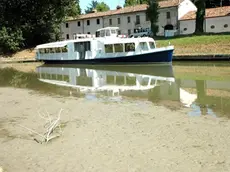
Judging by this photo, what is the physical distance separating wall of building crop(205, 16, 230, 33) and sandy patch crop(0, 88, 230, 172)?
3363cm

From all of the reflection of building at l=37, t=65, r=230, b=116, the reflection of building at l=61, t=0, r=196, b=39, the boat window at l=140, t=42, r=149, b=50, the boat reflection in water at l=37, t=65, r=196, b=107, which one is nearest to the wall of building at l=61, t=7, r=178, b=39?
the reflection of building at l=61, t=0, r=196, b=39

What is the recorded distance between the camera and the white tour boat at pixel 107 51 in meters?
28.2

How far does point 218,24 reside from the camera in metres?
43.2

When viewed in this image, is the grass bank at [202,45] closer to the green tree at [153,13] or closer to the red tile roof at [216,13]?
the red tile roof at [216,13]

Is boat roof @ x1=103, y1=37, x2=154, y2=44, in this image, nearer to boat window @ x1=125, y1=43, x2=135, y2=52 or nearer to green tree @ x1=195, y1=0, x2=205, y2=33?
boat window @ x1=125, y1=43, x2=135, y2=52

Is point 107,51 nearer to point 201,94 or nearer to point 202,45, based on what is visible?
point 202,45

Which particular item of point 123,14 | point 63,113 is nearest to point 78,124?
point 63,113

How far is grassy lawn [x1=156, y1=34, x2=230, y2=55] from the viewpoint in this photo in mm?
30781

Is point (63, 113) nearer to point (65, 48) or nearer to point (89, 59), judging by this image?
point (89, 59)

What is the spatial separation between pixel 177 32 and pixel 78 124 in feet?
130

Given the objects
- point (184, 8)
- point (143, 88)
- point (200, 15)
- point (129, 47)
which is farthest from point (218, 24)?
point (143, 88)

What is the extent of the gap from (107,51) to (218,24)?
61.9 feet

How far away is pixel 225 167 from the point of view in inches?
265

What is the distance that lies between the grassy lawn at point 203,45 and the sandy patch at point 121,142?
20320 millimetres
